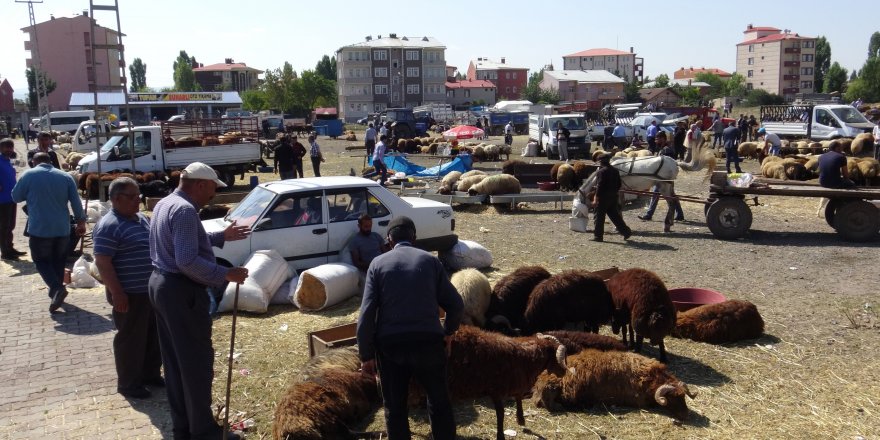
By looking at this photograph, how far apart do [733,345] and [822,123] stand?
27.1 metres

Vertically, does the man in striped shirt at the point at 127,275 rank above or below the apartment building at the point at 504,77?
below

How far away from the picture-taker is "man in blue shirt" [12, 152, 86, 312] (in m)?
8.83

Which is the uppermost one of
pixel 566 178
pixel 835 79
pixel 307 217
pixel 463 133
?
pixel 835 79

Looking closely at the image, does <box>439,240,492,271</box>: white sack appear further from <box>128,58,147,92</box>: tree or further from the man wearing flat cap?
<box>128,58,147,92</box>: tree

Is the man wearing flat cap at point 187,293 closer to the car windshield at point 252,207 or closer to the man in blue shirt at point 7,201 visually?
the car windshield at point 252,207

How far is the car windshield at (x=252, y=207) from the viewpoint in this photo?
9.49m

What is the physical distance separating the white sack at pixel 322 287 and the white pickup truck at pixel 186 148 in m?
13.2

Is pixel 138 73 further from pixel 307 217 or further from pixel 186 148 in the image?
pixel 307 217

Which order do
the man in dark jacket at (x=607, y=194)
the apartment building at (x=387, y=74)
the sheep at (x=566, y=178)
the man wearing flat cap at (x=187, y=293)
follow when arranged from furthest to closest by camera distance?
the apartment building at (x=387, y=74) → the sheep at (x=566, y=178) → the man in dark jacket at (x=607, y=194) → the man wearing flat cap at (x=187, y=293)

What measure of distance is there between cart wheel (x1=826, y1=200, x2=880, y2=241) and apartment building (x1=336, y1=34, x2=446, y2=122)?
9452 cm

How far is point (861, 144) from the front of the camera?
25.8 meters

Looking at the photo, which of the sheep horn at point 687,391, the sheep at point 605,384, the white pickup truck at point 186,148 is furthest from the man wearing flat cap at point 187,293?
the white pickup truck at point 186,148

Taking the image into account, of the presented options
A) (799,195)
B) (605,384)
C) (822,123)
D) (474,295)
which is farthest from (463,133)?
(605,384)

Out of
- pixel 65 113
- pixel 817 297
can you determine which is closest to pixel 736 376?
pixel 817 297
